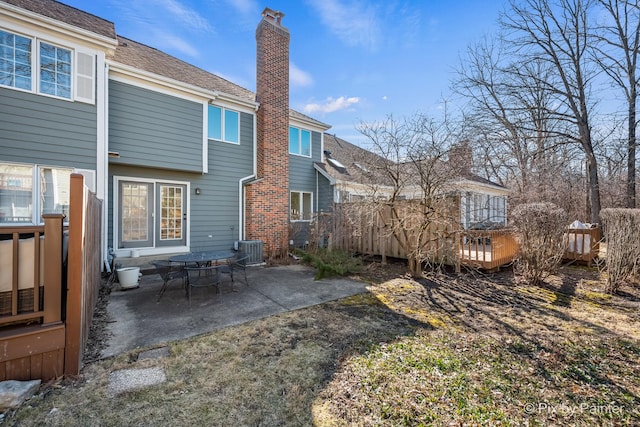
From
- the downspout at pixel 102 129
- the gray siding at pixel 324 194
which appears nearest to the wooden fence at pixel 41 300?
the downspout at pixel 102 129

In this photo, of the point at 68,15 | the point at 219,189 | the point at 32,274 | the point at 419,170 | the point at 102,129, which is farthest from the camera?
the point at 219,189

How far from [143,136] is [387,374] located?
786 cm

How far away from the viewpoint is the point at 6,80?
558 cm

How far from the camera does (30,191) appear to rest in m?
5.85

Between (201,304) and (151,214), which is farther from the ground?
(151,214)

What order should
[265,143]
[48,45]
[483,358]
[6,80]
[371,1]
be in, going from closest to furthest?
[483,358], [6,80], [48,45], [371,1], [265,143]

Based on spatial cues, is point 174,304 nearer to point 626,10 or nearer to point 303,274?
point 303,274

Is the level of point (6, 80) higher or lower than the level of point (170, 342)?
higher

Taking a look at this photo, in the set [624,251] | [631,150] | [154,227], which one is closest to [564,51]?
[631,150]

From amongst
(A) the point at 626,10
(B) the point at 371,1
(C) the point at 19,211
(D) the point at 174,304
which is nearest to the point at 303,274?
(D) the point at 174,304

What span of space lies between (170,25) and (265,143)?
4.37 m

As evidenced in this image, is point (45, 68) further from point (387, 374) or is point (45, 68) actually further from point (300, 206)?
point (387, 374)

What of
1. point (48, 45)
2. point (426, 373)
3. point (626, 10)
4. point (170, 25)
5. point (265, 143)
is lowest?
point (426, 373)

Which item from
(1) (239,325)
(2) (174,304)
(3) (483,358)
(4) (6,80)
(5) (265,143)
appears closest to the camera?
(3) (483,358)
